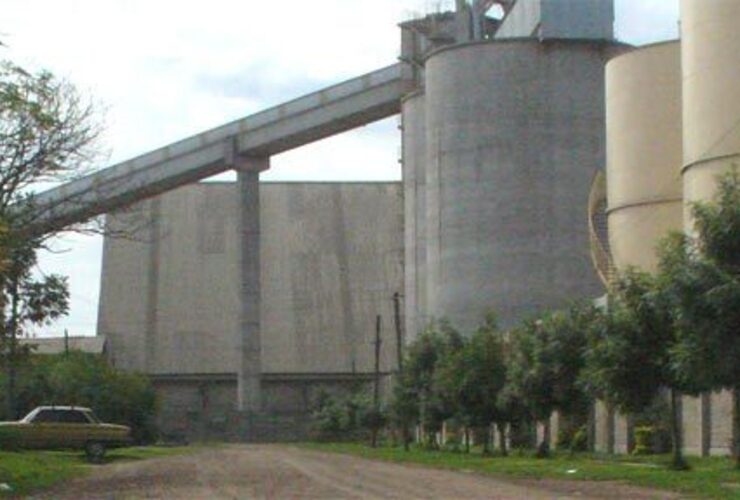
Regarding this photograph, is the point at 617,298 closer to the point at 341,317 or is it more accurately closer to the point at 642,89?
the point at 642,89

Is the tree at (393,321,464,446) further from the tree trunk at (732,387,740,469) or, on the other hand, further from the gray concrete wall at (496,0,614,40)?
the tree trunk at (732,387,740,469)

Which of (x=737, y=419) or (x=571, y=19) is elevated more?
(x=571, y=19)

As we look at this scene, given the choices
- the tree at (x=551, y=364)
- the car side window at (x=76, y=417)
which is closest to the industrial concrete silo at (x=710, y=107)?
the tree at (x=551, y=364)

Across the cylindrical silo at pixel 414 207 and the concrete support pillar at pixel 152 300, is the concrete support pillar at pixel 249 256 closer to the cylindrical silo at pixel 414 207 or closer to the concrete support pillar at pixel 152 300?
the cylindrical silo at pixel 414 207

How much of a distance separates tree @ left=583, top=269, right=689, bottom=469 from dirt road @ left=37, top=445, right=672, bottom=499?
4297mm

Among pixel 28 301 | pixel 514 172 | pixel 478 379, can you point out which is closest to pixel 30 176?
pixel 28 301

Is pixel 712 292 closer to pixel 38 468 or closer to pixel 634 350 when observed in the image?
pixel 634 350

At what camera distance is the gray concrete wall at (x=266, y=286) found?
128 metres

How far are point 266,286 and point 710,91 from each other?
85.0m

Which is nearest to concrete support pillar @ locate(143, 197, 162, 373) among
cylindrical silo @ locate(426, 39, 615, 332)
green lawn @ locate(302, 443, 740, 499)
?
cylindrical silo @ locate(426, 39, 615, 332)

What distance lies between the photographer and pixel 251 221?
96.5m

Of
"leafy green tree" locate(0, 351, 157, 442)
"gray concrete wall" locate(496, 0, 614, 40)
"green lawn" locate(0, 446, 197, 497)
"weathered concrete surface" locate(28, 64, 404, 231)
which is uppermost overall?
"gray concrete wall" locate(496, 0, 614, 40)

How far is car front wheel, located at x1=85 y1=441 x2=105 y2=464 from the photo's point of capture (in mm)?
56031

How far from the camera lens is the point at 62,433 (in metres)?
56.1
